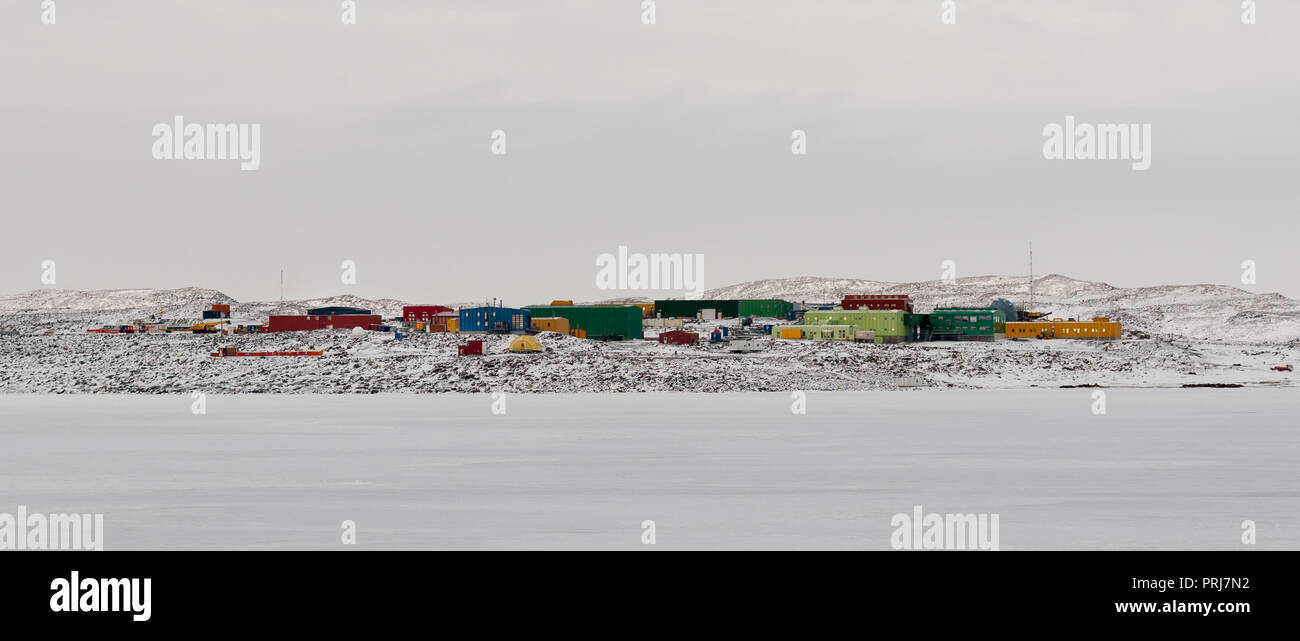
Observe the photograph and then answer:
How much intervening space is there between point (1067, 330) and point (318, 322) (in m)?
108

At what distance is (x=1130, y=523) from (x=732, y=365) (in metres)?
100

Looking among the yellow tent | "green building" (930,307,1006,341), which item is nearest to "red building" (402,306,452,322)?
the yellow tent

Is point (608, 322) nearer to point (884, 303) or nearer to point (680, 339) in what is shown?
point (680, 339)

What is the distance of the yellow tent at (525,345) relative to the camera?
136750mm

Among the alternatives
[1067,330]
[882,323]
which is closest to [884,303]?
[882,323]

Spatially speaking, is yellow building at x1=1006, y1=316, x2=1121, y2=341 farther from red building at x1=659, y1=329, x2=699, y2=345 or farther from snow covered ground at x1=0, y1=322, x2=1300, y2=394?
red building at x1=659, y1=329, x2=699, y2=345

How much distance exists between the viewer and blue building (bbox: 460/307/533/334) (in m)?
156

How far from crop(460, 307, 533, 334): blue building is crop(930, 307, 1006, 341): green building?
58.4 metres

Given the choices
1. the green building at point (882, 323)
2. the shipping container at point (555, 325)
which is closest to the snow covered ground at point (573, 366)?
the green building at point (882, 323)

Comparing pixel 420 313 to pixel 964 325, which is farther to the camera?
pixel 420 313

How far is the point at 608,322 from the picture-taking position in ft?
548

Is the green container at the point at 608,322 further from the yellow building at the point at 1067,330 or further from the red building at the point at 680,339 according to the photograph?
the yellow building at the point at 1067,330

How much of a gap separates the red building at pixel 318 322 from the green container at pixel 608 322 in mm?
32314
